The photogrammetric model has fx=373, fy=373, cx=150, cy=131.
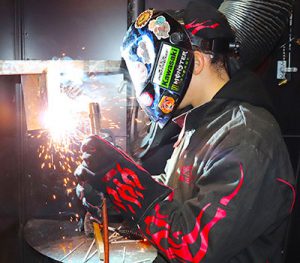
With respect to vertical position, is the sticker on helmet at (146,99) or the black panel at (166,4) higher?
the black panel at (166,4)

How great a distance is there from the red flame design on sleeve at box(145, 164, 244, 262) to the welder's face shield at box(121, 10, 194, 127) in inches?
19.4

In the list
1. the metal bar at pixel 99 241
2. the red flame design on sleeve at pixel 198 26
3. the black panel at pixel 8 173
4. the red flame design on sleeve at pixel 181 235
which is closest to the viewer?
the red flame design on sleeve at pixel 181 235

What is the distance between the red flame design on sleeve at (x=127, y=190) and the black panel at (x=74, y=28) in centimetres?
192

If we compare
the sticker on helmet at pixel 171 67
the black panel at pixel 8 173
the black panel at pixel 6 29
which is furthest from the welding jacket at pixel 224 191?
the black panel at pixel 6 29

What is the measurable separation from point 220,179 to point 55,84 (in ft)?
3.92

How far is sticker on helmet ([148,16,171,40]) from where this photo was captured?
152 centimetres

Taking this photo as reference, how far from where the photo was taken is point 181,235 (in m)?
1.17

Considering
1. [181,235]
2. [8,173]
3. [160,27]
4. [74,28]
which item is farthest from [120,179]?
[74,28]

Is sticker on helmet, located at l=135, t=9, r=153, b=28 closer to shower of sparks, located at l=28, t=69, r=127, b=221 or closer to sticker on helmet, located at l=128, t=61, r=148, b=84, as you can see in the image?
sticker on helmet, located at l=128, t=61, r=148, b=84

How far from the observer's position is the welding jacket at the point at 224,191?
3.73 feet

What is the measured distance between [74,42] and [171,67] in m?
1.75

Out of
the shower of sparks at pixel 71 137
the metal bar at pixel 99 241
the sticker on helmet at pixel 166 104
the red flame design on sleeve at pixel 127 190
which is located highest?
the sticker on helmet at pixel 166 104

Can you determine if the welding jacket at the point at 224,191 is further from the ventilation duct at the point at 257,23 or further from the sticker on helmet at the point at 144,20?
the sticker on helmet at the point at 144,20

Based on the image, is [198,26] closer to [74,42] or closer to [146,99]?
[146,99]
